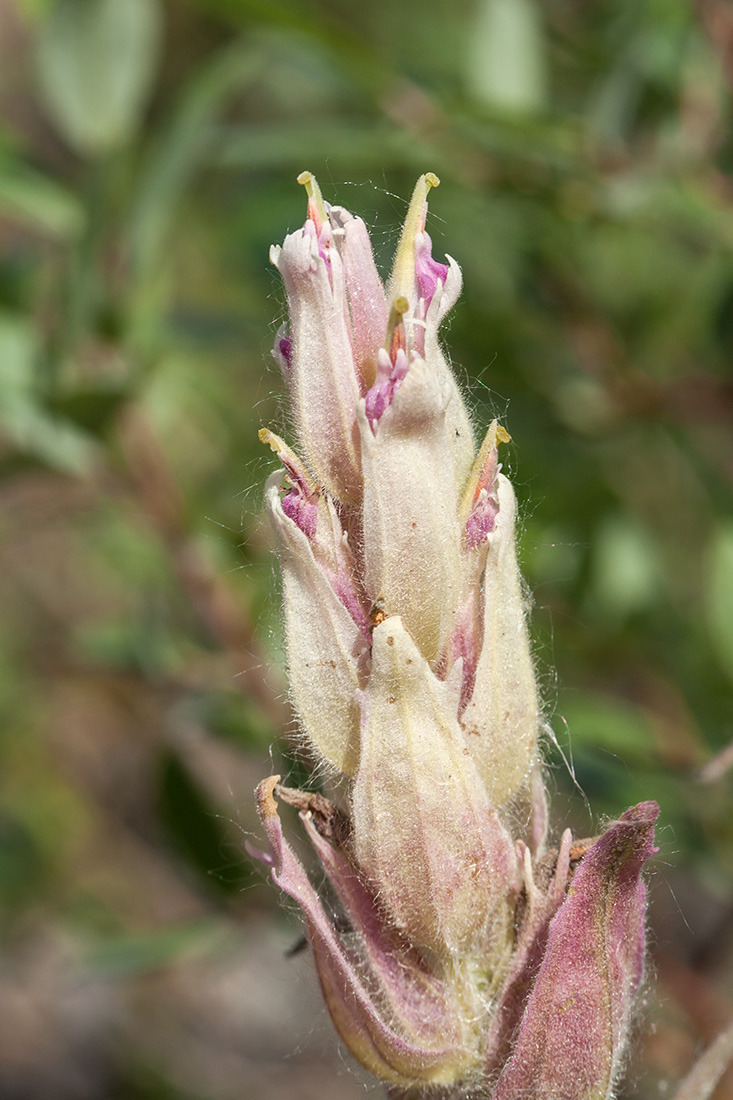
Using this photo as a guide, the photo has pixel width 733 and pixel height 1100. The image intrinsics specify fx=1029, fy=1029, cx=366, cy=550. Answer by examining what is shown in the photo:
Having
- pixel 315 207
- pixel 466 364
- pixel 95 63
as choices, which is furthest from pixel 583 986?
pixel 95 63

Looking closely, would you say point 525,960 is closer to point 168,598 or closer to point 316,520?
point 316,520

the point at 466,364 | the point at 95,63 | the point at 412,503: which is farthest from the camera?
the point at 466,364

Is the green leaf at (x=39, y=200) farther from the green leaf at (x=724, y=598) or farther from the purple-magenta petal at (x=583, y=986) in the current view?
the purple-magenta petal at (x=583, y=986)

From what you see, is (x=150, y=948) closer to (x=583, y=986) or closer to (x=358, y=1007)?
(x=358, y=1007)

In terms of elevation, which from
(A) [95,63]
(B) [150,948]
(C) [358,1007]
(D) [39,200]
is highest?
(A) [95,63]

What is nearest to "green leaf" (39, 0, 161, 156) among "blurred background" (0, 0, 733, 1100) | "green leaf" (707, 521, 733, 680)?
"blurred background" (0, 0, 733, 1100)

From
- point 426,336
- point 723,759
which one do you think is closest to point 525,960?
point 723,759

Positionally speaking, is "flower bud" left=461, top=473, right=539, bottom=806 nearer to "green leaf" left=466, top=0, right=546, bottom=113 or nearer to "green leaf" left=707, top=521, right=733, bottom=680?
"green leaf" left=707, top=521, right=733, bottom=680

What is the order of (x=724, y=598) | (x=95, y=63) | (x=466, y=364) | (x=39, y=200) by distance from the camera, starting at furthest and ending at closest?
(x=466, y=364)
(x=95, y=63)
(x=39, y=200)
(x=724, y=598)
